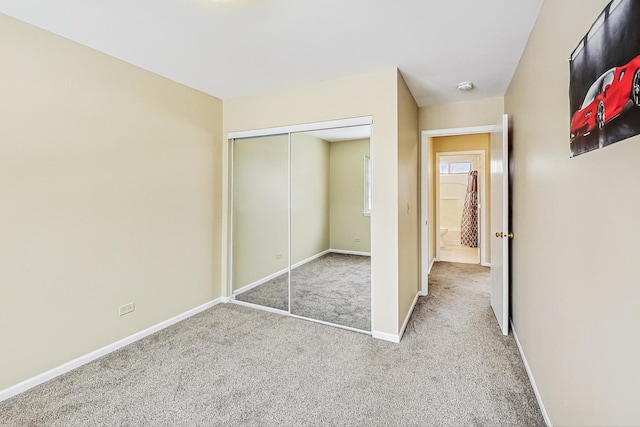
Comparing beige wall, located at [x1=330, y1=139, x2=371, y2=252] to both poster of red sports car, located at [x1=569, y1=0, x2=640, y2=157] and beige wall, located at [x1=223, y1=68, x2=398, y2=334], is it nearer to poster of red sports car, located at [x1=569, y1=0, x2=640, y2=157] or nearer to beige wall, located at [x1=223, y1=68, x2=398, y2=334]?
beige wall, located at [x1=223, y1=68, x2=398, y2=334]

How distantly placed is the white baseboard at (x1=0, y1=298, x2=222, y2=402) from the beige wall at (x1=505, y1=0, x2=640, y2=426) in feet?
10.2

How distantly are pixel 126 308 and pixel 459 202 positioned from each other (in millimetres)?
7926

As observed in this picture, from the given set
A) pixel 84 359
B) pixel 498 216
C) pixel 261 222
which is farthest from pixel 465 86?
pixel 84 359

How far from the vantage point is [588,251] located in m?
1.16

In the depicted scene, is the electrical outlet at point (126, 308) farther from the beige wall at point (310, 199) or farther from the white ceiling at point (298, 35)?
the white ceiling at point (298, 35)

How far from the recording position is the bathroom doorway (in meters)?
6.13

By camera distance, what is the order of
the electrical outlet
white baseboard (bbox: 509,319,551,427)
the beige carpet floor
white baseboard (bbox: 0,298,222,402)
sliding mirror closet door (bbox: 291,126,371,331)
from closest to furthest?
1. white baseboard (bbox: 509,319,551,427)
2. the beige carpet floor
3. white baseboard (bbox: 0,298,222,402)
4. the electrical outlet
5. sliding mirror closet door (bbox: 291,126,371,331)

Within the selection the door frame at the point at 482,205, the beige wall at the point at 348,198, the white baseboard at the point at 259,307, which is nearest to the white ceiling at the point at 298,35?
the beige wall at the point at 348,198

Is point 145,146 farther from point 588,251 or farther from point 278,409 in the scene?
point 588,251

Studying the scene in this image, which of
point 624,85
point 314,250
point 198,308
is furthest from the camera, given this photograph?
point 314,250

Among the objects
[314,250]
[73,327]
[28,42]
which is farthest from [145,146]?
[314,250]

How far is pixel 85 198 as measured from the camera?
7.63ft

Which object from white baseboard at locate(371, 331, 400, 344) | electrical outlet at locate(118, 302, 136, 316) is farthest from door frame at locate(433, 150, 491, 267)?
electrical outlet at locate(118, 302, 136, 316)

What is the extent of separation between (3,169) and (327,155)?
2.59m
